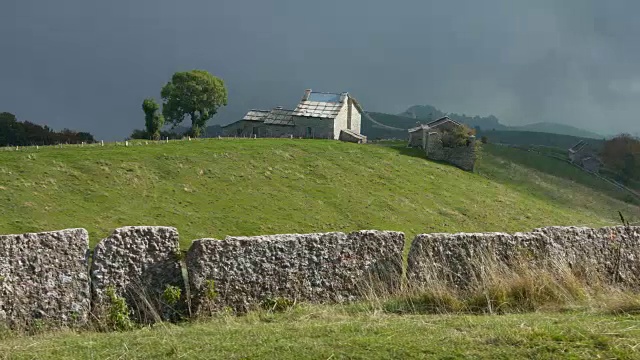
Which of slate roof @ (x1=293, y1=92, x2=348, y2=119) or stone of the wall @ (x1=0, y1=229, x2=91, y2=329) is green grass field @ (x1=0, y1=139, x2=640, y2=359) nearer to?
stone of the wall @ (x1=0, y1=229, x2=91, y2=329)

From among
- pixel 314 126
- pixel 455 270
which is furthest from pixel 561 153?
pixel 455 270

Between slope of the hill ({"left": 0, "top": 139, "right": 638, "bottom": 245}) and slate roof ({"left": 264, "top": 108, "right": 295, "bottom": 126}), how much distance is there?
47.4 ft

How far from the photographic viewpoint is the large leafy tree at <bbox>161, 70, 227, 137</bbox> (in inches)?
3529

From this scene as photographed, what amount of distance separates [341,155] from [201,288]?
58.9m

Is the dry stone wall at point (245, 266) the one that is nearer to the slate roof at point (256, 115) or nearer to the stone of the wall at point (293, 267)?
the stone of the wall at point (293, 267)

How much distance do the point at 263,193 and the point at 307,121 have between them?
38.1 metres

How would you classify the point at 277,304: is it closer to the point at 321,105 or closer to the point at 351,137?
the point at 351,137

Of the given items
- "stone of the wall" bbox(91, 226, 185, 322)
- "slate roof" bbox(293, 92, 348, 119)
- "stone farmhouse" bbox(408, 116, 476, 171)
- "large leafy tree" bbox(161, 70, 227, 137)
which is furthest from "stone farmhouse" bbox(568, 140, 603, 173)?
"stone of the wall" bbox(91, 226, 185, 322)

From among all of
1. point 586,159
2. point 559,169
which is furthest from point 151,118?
point 586,159

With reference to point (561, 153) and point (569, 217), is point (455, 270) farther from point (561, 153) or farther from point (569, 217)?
point (561, 153)

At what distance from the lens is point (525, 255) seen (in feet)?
34.4

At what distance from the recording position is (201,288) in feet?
29.1

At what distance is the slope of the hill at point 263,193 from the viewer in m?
39.9

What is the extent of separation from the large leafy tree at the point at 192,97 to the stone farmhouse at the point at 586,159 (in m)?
58.1
